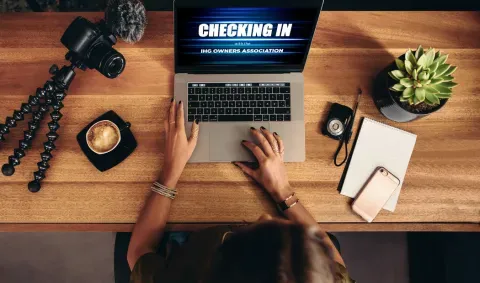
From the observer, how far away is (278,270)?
791 millimetres

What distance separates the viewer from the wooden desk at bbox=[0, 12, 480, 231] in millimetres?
1109

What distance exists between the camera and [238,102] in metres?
1.14

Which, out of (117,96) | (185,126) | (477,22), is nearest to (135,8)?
(117,96)

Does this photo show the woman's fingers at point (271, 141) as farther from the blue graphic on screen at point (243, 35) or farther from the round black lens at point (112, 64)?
the round black lens at point (112, 64)

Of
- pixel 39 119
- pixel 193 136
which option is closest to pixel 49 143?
pixel 39 119

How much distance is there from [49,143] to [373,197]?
3.04ft

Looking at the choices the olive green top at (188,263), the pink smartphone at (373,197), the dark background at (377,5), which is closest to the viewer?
the olive green top at (188,263)

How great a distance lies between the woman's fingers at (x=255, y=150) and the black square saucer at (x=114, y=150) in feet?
1.07

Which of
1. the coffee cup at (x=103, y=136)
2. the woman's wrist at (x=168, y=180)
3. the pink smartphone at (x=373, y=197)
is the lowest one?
the woman's wrist at (x=168, y=180)

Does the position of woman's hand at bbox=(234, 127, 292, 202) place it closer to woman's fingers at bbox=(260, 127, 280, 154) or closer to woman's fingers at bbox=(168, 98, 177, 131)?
woman's fingers at bbox=(260, 127, 280, 154)

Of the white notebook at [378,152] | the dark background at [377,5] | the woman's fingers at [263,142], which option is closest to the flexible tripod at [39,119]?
the woman's fingers at [263,142]

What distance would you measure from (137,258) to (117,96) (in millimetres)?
475

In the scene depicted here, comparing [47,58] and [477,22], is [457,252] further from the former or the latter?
[47,58]

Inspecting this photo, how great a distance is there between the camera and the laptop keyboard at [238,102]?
1.13 m
